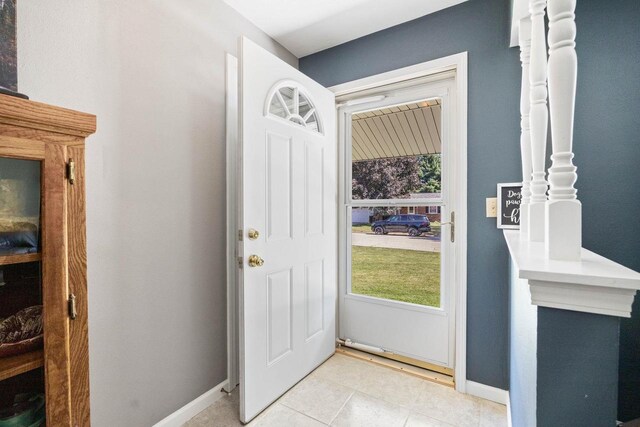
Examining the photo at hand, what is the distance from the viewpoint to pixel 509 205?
1.67m

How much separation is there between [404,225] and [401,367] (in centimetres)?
103

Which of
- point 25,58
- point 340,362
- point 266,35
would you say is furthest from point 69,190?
point 340,362

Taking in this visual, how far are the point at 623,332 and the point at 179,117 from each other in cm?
250

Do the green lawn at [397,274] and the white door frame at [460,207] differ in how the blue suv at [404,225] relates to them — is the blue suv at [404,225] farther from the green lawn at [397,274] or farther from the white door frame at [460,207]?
the white door frame at [460,207]

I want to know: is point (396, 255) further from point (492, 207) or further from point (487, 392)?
point (487, 392)

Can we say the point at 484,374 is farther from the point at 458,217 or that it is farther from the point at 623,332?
the point at 458,217

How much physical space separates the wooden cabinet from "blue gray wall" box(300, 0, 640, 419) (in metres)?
1.90

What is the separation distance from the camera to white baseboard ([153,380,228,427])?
1480 millimetres

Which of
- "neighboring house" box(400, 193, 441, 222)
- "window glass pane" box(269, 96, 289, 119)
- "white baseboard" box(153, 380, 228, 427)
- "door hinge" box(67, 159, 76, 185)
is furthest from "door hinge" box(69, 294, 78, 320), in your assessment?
"neighboring house" box(400, 193, 441, 222)

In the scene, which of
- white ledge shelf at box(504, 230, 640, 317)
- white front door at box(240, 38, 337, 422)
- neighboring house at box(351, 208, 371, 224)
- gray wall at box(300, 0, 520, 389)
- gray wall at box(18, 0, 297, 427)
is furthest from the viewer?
neighboring house at box(351, 208, 371, 224)

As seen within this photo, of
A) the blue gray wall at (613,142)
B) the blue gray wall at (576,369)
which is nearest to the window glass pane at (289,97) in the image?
→ the blue gray wall at (613,142)

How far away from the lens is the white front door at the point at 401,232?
2018mm

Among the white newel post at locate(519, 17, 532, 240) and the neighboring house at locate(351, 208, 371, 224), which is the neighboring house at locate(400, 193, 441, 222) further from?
the white newel post at locate(519, 17, 532, 240)

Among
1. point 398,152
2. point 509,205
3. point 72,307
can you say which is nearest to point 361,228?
point 398,152
